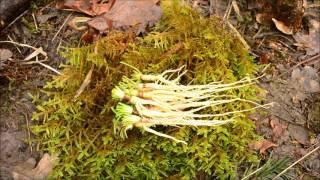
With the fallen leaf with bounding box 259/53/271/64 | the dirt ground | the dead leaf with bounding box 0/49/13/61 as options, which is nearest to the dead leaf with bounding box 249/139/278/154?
the dirt ground

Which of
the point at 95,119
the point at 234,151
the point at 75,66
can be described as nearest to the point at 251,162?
the point at 234,151

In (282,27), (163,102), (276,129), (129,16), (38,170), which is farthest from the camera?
(282,27)

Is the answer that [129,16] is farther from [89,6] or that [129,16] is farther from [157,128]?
[157,128]

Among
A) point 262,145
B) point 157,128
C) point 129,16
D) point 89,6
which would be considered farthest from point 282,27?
point 89,6

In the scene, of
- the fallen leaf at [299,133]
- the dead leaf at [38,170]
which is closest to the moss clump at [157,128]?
the dead leaf at [38,170]

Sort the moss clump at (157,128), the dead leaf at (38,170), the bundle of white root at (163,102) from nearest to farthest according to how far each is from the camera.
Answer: the bundle of white root at (163,102), the moss clump at (157,128), the dead leaf at (38,170)

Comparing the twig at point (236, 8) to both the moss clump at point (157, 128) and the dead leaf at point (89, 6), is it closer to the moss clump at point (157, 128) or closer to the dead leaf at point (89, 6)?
the moss clump at point (157, 128)

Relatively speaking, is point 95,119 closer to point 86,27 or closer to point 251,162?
point 86,27
